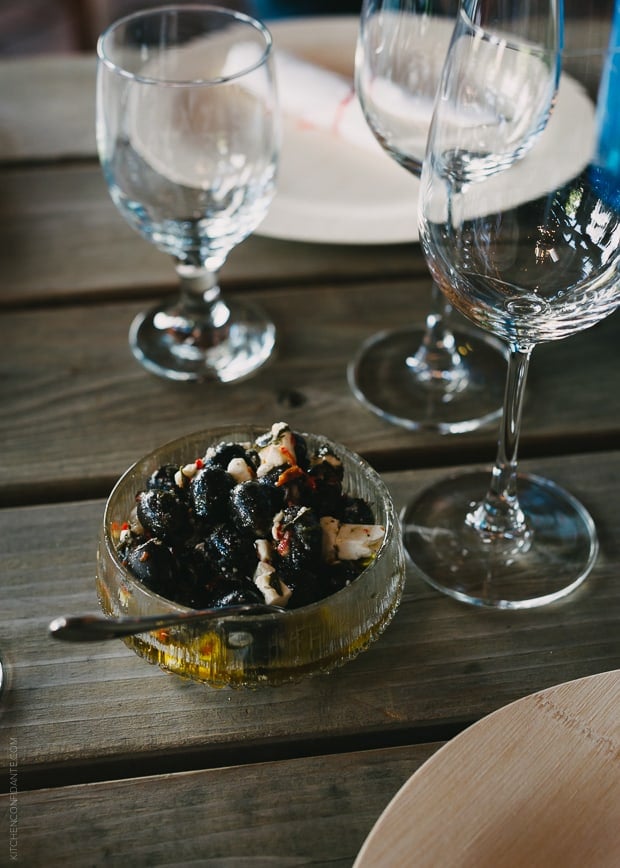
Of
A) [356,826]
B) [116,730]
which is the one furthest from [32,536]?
[356,826]

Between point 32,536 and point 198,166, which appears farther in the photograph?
point 198,166

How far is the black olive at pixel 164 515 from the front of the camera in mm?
459

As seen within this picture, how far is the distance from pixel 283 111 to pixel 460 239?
45 centimetres

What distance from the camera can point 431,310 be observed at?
714 mm

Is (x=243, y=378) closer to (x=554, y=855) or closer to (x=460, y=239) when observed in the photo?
(x=460, y=239)

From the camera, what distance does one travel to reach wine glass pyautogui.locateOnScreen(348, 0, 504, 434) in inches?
24.8

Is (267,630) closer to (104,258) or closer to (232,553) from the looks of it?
(232,553)

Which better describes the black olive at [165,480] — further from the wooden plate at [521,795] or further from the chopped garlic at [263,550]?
the wooden plate at [521,795]

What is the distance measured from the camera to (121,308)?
0.74 m

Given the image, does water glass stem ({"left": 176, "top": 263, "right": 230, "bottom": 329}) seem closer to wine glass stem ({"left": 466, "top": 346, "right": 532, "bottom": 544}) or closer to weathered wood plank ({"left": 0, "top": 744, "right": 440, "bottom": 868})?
wine glass stem ({"left": 466, "top": 346, "right": 532, "bottom": 544})

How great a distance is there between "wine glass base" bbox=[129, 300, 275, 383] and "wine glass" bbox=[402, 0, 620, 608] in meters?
0.18

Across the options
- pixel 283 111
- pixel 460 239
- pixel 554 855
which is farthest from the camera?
pixel 283 111

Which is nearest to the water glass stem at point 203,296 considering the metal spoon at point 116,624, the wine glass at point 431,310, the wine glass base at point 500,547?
the wine glass at point 431,310

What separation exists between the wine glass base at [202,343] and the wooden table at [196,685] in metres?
0.01
